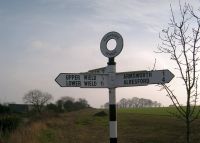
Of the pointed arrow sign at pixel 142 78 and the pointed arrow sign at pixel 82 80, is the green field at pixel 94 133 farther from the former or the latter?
the pointed arrow sign at pixel 82 80

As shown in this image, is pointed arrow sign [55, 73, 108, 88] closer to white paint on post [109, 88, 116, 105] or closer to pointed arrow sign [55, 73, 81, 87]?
pointed arrow sign [55, 73, 81, 87]

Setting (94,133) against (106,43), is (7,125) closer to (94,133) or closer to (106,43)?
(94,133)

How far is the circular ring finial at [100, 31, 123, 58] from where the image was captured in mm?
Answer: 8242

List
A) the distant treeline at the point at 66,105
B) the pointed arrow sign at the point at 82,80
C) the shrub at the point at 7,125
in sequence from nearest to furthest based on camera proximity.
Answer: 1. the pointed arrow sign at the point at 82,80
2. the shrub at the point at 7,125
3. the distant treeline at the point at 66,105

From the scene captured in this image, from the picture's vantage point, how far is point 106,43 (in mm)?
8438

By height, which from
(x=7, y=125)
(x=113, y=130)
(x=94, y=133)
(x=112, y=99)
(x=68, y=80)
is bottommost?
(x=94, y=133)

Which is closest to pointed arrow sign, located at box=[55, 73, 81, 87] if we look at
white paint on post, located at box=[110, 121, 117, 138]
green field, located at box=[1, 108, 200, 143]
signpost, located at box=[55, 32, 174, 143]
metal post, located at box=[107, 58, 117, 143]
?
signpost, located at box=[55, 32, 174, 143]

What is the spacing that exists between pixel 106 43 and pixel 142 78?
0.98 meters

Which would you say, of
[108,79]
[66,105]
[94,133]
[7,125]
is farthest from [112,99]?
[66,105]

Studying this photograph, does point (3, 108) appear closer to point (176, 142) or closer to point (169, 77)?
point (176, 142)

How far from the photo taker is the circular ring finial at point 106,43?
824 centimetres

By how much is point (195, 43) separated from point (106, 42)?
1.88 meters

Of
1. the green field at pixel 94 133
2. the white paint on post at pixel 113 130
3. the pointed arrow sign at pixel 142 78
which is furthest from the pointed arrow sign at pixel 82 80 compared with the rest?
the green field at pixel 94 133

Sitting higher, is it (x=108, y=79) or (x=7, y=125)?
(x=108, y=79)
